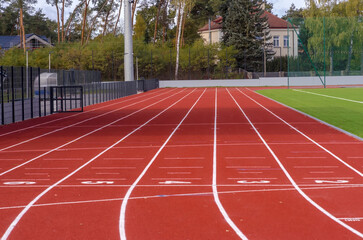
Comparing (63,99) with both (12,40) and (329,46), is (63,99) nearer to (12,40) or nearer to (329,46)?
(329,46)

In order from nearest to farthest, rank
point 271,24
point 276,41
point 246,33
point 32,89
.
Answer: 1. point 32,89
2. point 246,33
3. point 276,41
4. point 271,24

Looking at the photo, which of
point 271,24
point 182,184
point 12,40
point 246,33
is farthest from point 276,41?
point 182,184

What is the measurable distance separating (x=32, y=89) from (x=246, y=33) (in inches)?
1694

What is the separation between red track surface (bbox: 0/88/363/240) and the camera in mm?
5551

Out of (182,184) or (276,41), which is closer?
(182,184)

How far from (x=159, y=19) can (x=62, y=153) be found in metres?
63.3

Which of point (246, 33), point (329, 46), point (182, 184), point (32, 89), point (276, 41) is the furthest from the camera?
point (276, 41)

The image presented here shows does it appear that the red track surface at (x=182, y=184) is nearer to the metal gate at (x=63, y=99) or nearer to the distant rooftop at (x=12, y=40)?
the metal gate at (x=63, y=99)

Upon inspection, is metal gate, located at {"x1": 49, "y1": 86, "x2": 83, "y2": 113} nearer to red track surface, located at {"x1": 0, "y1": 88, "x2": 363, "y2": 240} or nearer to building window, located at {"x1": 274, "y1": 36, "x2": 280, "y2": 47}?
red track surface, located at {"x1": 0, "y1": 88, "x2": 363, "y2": 240}

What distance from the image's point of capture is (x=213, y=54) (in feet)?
186

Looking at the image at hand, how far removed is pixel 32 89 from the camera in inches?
779

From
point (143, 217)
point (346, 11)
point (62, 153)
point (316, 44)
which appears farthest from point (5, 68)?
point (346, 11)

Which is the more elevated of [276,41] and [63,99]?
[276,41]

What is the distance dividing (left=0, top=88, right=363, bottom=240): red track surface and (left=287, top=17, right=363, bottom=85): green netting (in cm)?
2673
